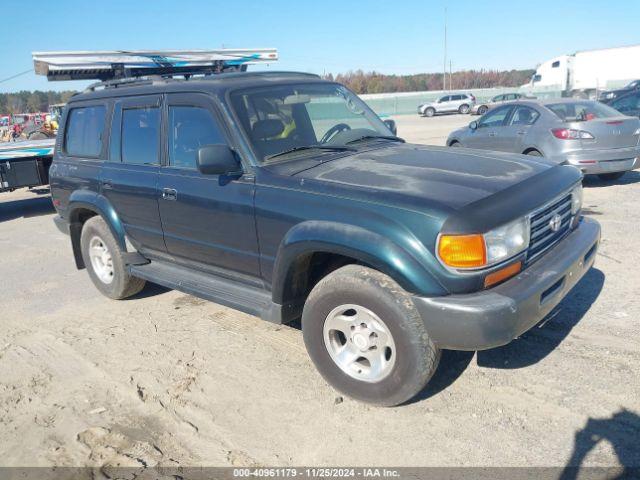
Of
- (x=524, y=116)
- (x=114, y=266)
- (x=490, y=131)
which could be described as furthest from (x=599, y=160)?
(x=114, y=266)

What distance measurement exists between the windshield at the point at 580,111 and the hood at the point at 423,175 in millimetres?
5433

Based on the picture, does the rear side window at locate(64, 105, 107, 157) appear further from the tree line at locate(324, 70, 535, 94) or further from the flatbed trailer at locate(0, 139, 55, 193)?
the tree line at locate(324, 70, 535, 94)

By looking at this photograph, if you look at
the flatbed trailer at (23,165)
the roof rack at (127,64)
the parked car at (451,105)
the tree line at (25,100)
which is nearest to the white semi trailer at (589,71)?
the parked car at (451,105)

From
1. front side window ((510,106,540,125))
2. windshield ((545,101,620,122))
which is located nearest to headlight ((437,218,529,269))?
windshield ((545,101,620,122))

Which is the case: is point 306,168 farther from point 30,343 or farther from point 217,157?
point 30,343

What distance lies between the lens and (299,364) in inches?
154

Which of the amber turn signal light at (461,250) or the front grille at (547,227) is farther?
the front grille at (547,227)

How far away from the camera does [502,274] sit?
300cm

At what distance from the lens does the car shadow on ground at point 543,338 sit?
3717mm

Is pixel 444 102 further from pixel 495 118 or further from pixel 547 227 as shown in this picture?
pixel 547 227

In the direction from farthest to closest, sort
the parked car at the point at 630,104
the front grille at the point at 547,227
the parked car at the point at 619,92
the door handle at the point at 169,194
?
the parked car at the point at 619,92
the parked car at the point at 630,104
the door handle at the point at 169,194
the front grille at the point at 547,227

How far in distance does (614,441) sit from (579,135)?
675cm

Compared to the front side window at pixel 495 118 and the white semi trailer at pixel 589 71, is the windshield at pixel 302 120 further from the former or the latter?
the white semi trailer at pixel 589 71

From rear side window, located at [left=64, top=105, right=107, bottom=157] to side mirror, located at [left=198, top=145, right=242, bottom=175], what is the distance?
2098mm
